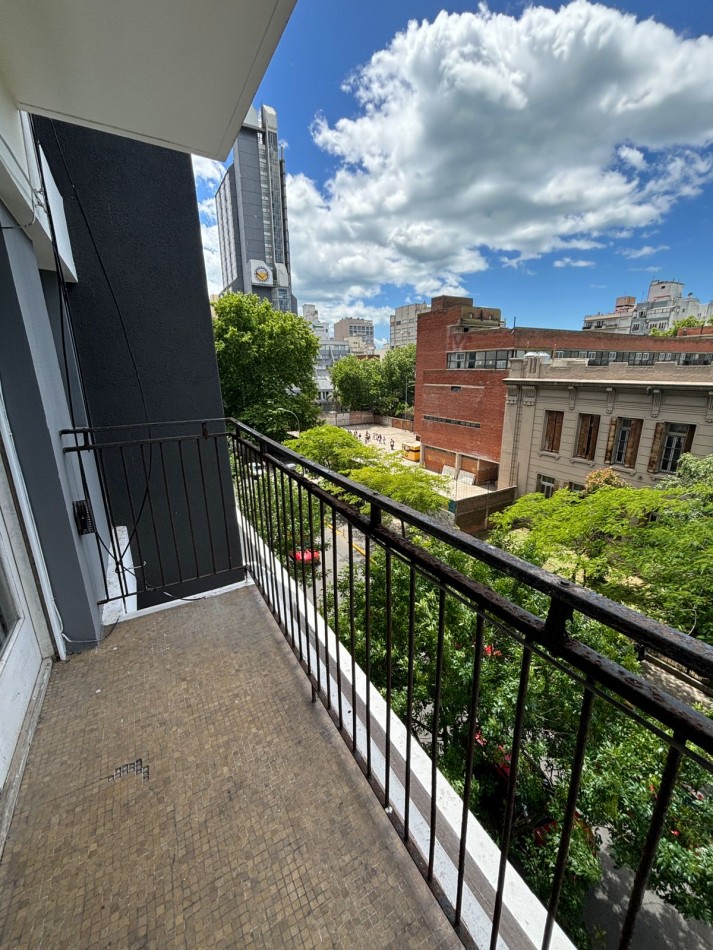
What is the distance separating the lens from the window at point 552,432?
51.0 feet

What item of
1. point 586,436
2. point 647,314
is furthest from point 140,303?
point 647,314

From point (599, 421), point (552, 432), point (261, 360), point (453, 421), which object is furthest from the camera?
point (453, 421)

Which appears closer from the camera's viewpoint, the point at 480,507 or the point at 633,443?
the point at 633,443

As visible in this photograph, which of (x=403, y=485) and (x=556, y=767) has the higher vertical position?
(x=403, y=485)

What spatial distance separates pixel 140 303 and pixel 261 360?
14.9 m

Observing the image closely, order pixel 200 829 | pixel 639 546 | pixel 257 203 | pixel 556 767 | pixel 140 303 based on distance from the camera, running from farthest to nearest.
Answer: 1. pixel 257 203
2. pixel 639 546
3. pixel 556 767
4. pixel 140 303
5. pixel 200 829

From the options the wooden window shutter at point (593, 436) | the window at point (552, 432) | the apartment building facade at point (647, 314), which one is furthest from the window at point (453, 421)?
the apartment building facade at point (647, 314)

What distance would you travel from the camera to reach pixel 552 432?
1590 centimetres

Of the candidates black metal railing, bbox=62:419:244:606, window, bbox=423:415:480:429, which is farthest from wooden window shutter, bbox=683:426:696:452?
black metal railing, bbox=62:419:244:606

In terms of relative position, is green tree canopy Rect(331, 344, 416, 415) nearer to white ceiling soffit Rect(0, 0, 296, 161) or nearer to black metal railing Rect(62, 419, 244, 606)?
black metal railing Rect(62, 419, 244, 606)

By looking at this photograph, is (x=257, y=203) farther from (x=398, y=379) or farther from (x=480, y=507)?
(x=480, y=507)

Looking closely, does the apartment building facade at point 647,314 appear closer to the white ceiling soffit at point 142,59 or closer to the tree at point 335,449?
the tree at point 335,449

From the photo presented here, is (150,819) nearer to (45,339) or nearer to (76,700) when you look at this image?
(76,700)

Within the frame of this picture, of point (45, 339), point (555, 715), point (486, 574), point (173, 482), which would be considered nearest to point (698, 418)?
point (486, 574)
